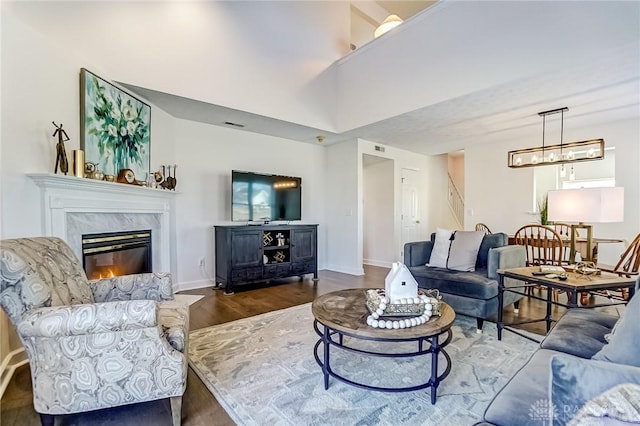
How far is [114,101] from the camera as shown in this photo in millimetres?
3043

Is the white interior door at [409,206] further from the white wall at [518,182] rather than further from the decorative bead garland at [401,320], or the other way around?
the decorative bead garland at [401,320]

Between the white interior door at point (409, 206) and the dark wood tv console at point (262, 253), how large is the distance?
7.47 feet

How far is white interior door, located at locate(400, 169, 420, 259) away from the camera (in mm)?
6301

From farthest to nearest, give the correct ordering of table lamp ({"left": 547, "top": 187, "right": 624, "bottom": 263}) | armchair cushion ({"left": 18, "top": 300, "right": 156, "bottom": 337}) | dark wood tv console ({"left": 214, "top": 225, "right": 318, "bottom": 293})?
dark wood tv console ({"left": 214, "top": 225, "right": 318, "bottom": 293}), table lamp ({"left": 547, "top": 187, "right": 624, "bottom": 263}), armchair cushion ({"left": 18, "top": 300, "right": 156, "bottom": 337})

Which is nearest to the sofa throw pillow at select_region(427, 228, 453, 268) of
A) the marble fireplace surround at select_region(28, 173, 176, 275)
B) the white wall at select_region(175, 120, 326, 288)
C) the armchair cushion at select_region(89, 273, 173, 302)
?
the armchair cushion at select_region(89, 273, 173, 302)

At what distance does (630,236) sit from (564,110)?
218 cm

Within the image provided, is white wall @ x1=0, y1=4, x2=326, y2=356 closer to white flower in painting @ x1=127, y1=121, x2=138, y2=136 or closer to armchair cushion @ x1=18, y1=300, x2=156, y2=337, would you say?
white flower in painting @ x1=127, y1=121, x2=138, y2=136

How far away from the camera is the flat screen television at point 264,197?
4.40 metres

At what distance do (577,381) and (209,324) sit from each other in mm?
2830

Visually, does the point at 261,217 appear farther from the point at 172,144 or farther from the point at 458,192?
the point at 458,192

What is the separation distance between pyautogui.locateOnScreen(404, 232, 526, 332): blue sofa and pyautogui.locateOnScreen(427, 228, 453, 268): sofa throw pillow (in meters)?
0.08

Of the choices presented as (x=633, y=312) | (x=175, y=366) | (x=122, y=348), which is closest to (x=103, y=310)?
(x=122, y=348)

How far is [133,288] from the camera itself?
6.73 ft

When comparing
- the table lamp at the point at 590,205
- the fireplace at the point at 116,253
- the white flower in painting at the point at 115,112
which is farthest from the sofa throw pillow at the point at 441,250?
the white flower in painting at the point at 115,112
